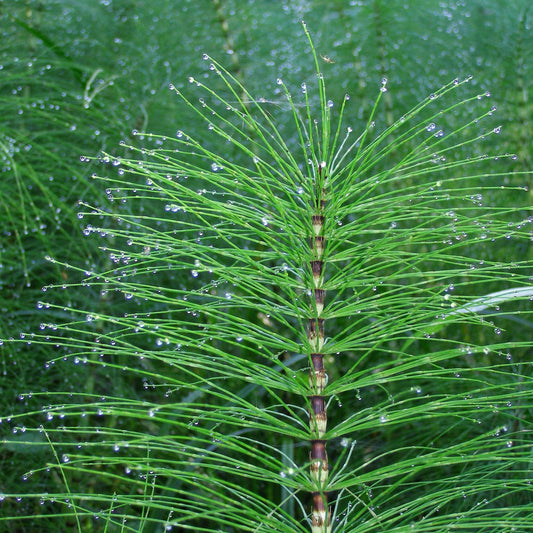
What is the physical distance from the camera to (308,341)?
1003mm

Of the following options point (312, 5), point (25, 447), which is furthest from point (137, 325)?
Answer: point (312, 5)

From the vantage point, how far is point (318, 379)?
1.03 m

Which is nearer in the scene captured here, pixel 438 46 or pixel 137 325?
pixel 137 325

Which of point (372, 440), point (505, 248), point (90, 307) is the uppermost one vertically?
point (505, 248)

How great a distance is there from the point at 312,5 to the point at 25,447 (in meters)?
1.74

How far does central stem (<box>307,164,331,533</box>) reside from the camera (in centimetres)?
100

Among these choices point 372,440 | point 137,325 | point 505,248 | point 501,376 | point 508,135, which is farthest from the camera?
point 508,135

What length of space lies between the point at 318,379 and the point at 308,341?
0.07m

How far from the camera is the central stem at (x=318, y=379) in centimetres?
100

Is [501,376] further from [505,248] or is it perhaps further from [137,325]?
[137,325]

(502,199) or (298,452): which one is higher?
(502,199)

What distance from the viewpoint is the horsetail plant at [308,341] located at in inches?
39.1

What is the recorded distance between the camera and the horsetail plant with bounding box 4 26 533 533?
0.99 m

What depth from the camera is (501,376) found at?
162cm
